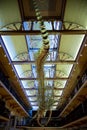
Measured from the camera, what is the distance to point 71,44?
592 centimetres

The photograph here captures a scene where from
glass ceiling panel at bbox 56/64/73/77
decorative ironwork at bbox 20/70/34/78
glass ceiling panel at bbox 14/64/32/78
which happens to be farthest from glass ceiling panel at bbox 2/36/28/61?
glass ceiling panel at bbox 56/64/73/77

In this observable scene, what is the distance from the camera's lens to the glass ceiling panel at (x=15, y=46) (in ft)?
18.0

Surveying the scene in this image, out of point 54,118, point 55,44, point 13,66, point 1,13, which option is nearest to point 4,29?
point 1,13

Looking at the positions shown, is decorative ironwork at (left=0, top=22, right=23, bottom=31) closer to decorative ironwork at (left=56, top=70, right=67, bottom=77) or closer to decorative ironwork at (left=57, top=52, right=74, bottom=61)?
decorative ironwork at (left=57, top=52, right=74, bottom=61)

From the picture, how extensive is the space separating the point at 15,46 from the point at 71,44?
6.77ft

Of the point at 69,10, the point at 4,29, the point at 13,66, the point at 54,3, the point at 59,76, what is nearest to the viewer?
the point at 54,3

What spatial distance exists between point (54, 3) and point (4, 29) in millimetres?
1664

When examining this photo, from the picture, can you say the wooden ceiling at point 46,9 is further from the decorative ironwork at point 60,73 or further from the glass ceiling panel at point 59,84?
the glass ceiling panel at point 59,84

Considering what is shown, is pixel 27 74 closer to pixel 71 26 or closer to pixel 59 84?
pixel 59 84

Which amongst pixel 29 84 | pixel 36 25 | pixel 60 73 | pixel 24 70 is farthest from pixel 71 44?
pixel 29 84

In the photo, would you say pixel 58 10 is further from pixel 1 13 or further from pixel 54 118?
pixel 54 118

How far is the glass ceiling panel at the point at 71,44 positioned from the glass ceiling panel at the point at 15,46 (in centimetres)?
139

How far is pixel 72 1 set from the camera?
3.89m

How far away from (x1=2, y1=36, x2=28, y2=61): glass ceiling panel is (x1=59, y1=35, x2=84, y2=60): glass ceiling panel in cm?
139
